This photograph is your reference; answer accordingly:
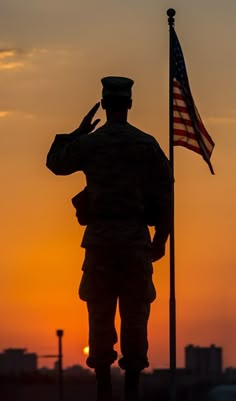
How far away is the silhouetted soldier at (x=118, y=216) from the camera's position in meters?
27.2

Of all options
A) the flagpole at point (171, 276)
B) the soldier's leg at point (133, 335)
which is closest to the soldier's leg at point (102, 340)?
the soldier's leg at point (133, 335)

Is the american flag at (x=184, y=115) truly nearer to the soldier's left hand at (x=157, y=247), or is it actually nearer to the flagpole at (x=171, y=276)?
the flagpole at (x=171, y=276)

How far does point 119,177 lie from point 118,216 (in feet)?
1.62

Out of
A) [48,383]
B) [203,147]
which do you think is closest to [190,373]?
[48,383]

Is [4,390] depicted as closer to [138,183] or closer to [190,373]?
[190,373]

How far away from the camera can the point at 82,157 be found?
27281mm

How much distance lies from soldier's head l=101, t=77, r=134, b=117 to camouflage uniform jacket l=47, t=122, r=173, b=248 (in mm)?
248

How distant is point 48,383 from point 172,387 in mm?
133177

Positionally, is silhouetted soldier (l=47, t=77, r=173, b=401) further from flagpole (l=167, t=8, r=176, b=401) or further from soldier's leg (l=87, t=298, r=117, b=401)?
flagpole (l=167, t=8, r=176, b=401)

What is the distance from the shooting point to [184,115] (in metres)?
39.7

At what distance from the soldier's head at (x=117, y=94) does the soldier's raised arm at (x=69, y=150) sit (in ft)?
0.70

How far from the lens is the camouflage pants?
89.4 ft

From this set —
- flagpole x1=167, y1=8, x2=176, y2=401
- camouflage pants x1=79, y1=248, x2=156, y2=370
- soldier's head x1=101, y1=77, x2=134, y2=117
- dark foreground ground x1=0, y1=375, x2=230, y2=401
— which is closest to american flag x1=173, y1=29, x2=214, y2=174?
flagpole x1=167, y1=8, x2=176, y2=401

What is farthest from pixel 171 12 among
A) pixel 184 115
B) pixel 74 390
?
pixel 74 390
